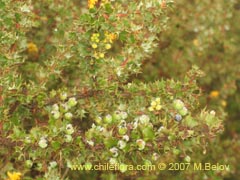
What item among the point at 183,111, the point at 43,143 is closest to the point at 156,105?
the point at 183,111

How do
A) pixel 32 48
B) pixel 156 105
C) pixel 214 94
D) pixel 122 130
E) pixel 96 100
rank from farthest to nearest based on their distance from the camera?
pixel 214 94
pixel 32 48
pixel 96 100
pixel 156 105
pixel 122 130

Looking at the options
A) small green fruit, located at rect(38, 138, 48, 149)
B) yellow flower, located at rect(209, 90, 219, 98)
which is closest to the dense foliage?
small green fruit, located at rect(38, 138, 48, 149)

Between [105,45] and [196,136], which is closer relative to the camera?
[196,136]

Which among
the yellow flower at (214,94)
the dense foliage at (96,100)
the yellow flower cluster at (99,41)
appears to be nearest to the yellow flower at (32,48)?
the dense foliage at (96,100)

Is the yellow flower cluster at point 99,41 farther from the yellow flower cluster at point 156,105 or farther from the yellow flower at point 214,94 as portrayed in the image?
the yellow flower at point 214,94

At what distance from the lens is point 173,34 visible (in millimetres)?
4320

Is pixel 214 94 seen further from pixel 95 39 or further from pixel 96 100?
pixel 95 39

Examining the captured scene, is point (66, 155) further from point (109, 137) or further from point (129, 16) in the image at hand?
point (129, 16)

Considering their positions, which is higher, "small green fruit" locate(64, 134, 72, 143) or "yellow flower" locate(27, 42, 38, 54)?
"yellow flower" locate(27, 42, 38, 54)

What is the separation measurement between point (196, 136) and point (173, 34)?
102 inches

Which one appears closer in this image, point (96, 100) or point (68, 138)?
point (68, 138)

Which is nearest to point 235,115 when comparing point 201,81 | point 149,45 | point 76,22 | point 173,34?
point 201,81

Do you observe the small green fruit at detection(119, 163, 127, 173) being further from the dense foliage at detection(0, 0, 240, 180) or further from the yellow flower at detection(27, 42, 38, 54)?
the yellow flower at detection(27, 42, 38, 54)

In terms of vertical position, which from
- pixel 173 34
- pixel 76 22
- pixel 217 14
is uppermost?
pixel 217 14
